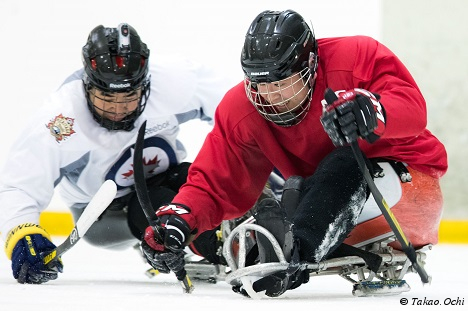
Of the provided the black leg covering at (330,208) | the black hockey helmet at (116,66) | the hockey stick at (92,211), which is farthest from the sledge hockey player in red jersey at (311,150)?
the black hockey helmet at (116,66)

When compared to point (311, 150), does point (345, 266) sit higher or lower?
lower

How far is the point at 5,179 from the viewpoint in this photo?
352cm

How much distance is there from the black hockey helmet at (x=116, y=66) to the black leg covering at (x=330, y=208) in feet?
3.86

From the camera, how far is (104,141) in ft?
12.1

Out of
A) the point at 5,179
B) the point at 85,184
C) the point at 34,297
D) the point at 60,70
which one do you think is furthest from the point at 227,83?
the point at 60,70

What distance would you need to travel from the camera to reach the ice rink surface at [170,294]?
2246mm

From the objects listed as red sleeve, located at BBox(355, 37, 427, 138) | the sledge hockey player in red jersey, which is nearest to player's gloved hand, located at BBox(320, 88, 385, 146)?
the sledge hockey player in red jersey

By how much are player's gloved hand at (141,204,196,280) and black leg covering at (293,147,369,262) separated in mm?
397

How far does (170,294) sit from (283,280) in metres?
0.53

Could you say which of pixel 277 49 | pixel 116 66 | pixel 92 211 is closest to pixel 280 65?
pixel 277 49

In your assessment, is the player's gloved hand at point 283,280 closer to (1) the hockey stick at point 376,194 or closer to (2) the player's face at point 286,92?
(1) the hockey stick at point 376,194

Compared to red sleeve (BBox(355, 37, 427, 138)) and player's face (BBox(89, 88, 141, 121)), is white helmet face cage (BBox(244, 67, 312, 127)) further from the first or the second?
player's face (BBox(89, 88, 141, 121))

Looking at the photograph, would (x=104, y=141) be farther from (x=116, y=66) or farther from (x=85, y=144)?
(x=116, y=66)

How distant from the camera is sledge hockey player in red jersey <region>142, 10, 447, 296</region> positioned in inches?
97.7
